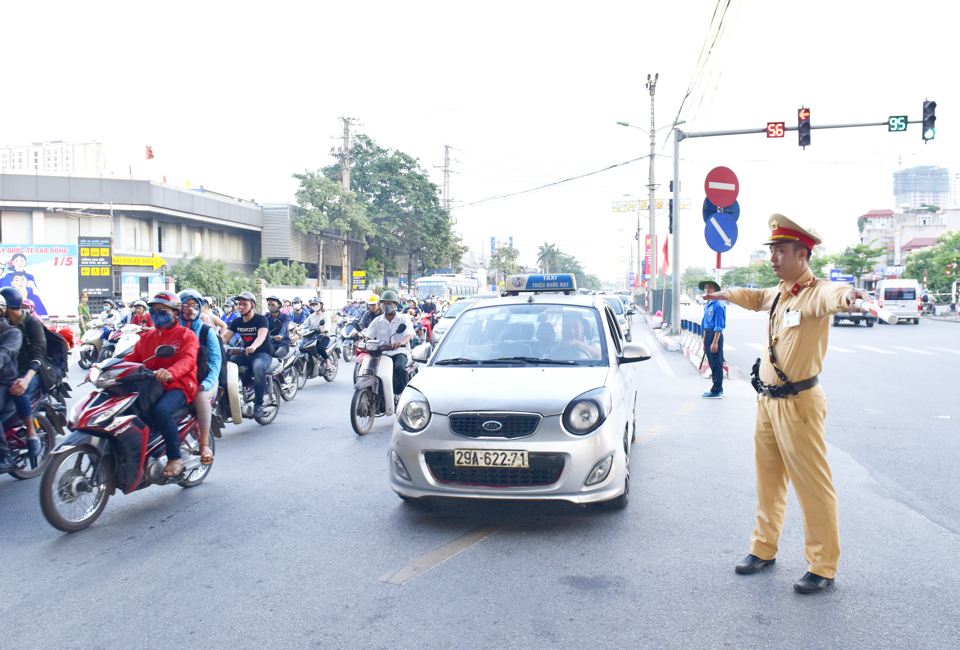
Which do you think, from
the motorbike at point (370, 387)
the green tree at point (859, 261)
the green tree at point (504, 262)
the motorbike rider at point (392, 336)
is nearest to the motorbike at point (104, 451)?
the motorbike at point (370, 387)

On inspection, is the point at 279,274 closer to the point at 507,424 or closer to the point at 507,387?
the point at 507,387

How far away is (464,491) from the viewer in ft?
14.7

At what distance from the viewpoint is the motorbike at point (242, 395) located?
292 inches

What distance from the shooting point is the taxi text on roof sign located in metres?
8.20

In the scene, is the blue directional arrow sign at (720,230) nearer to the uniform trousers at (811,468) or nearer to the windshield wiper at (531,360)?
the windshield wiper at (531,360)

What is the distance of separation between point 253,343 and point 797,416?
6.89 m

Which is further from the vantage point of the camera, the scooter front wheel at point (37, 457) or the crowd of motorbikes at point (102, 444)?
the scooter front wheel at point (37, 457)

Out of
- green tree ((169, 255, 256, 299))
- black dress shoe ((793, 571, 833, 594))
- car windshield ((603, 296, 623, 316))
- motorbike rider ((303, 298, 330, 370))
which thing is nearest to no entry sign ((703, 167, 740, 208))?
black dress shoe ((793, 571, 833, 594))

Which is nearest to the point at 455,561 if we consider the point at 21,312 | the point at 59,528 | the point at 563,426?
the point at 563,426

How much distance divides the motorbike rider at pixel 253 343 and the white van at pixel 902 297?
107 ft

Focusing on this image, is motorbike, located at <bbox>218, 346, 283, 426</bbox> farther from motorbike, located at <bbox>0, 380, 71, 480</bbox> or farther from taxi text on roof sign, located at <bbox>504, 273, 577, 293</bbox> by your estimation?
taxi text on roof sign, located at <bbox>504, 273, 577, 293</bbox>

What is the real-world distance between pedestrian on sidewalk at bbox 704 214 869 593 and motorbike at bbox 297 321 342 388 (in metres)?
9.20

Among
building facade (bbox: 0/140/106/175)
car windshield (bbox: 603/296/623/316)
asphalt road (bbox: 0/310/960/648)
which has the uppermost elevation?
building facade (bbox: 0/140/106/175)

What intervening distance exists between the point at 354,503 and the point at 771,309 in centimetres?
331
